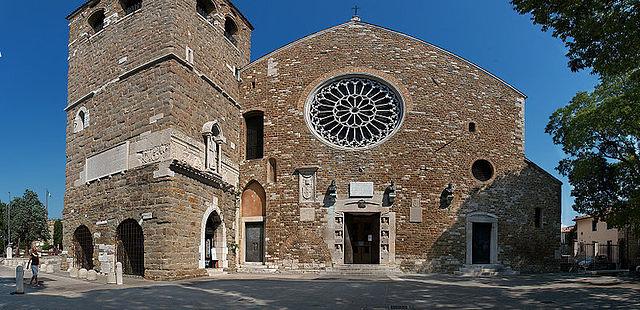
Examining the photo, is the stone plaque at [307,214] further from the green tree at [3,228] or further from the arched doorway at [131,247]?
the green tree at [3,228]

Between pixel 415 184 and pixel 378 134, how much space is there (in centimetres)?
244

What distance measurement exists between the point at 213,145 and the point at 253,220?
12.8ft

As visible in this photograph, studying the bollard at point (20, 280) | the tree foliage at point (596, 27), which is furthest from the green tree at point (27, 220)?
the tree foliage at point (596, 27)

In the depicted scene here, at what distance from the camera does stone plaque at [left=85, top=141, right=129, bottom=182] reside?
16.5 m

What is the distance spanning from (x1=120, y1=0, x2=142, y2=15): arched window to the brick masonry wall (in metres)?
4.87

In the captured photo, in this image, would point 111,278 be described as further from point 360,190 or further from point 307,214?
point 360,190

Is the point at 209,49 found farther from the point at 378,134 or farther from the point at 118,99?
the point at 378,134

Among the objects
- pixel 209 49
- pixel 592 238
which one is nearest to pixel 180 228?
pixel 209 49

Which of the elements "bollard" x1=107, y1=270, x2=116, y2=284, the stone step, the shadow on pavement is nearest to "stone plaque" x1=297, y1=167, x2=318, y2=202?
the shadow on pavement

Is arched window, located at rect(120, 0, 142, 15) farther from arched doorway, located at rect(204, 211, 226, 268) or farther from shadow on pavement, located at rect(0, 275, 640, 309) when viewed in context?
shadow on pavement, located at rect(0, 275, 640, 309)

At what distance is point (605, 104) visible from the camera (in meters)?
16.3

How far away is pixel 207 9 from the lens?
19.5m

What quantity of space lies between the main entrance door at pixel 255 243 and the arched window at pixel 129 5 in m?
8.96

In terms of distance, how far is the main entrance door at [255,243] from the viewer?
20219 mm
